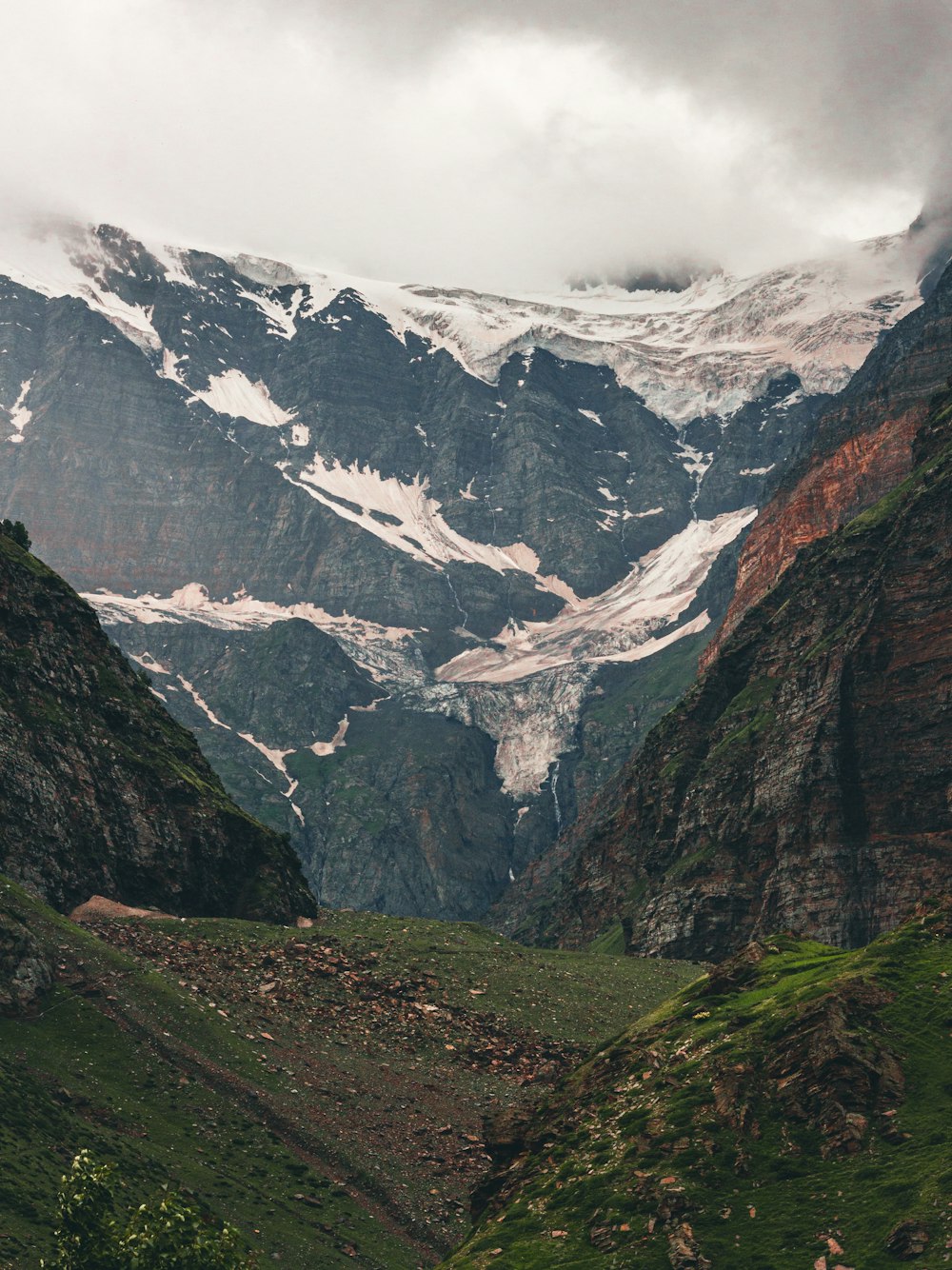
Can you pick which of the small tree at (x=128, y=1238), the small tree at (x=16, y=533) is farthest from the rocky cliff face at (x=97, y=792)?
the small tree at (x=128, y=1238)

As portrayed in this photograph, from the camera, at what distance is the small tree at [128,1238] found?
5909cm

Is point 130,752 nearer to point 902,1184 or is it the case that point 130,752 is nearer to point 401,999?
point 401,999

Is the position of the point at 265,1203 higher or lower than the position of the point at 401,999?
lower

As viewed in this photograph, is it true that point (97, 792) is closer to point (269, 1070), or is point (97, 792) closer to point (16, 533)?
point (16, 533)

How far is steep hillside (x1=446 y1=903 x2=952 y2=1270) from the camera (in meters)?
60.9

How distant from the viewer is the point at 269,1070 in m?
102

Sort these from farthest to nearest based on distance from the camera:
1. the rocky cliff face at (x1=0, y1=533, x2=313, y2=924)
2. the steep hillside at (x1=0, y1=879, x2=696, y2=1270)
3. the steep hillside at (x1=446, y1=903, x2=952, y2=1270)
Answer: the rocky cliff face at (x1=0, y1=533, x2=313, y2=924)
the steep hillside at (x1=0, y1=879, x2=696, y2=1270)
the steep hillside at (x1=446, y1=903, x2=952, y2=1270)

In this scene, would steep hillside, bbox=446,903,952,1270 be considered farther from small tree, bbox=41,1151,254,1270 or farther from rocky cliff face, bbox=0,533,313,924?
rocky cliff face, bbox=0,533,313,924

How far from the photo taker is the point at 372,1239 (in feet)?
279

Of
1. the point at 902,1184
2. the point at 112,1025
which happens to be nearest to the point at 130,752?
the point at 112,1025

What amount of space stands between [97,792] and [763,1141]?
3848 inches

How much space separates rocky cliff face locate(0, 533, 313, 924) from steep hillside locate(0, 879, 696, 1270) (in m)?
9.40

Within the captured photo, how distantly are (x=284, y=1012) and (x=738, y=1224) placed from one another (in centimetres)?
5974

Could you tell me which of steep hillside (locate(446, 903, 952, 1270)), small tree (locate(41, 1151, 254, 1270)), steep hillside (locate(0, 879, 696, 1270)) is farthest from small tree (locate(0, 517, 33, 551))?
small tree (locate(41, 1151, 254, 1270))
